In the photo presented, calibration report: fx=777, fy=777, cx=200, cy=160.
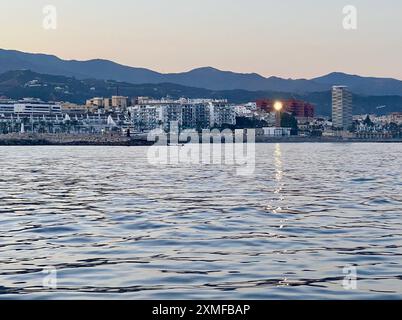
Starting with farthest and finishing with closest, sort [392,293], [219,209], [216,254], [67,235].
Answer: [219,209] → [67,235] → [216,254] → [392,293]

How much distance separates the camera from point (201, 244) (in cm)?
1716

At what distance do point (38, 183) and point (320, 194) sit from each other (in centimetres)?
1501

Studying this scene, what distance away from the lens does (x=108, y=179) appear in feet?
139

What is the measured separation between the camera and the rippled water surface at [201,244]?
40.9 feet

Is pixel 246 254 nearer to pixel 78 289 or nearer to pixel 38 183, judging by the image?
pixel 78 289

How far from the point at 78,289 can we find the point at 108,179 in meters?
30.4

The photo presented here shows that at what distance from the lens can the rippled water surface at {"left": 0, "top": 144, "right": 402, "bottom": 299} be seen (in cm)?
1246

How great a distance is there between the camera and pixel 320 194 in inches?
1235

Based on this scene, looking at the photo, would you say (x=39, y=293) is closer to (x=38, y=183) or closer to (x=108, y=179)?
(x=38, y=183)

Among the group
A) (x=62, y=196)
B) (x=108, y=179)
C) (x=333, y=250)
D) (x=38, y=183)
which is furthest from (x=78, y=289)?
(x=108, y=179)
